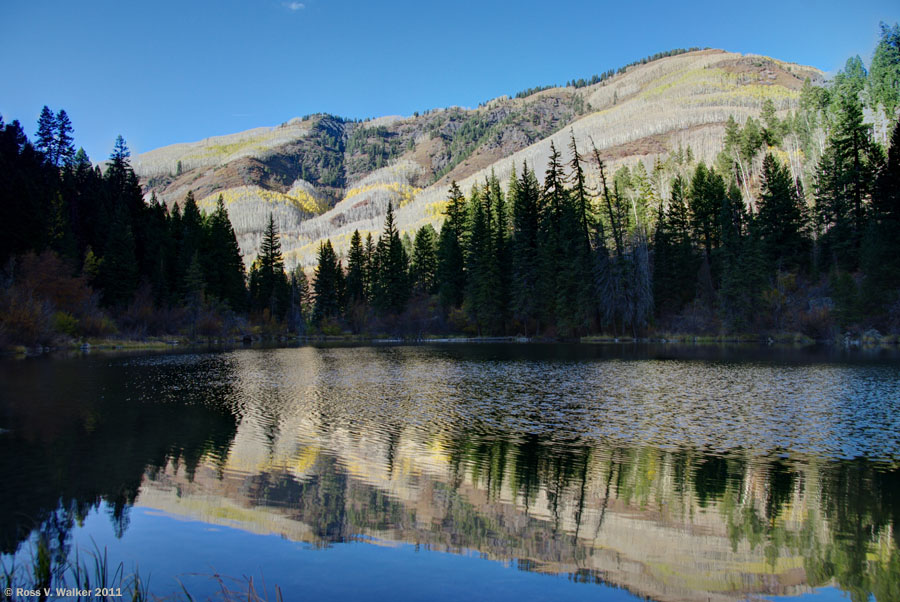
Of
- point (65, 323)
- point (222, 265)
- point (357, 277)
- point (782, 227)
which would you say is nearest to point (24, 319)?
point (65, 323)

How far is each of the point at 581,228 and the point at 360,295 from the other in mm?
49693

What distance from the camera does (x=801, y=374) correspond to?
27625 millimetres

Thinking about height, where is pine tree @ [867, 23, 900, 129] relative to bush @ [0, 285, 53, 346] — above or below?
above

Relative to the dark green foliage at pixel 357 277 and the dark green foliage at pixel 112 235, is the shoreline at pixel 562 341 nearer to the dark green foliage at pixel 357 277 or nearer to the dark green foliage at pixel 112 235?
the dark green foliage at pixel 112 235

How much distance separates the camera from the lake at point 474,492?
720 centimetres

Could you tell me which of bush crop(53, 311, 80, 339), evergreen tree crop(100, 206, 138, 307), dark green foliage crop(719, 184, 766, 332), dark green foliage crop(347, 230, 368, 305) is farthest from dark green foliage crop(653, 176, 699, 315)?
evergreen tree crop(100, 206, 138, 307)

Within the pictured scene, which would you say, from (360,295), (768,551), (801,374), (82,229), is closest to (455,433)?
(768,551)

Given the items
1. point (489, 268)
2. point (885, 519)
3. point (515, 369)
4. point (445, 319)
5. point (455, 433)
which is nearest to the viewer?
point (885, 519)

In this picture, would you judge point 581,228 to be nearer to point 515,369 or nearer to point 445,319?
point 445,319

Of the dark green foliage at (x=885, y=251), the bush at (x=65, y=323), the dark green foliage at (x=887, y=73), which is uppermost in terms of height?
the dark green foliage at (x=887, y=73)

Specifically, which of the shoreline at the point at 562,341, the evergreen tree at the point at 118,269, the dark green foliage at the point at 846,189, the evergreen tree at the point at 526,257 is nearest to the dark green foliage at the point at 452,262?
the shoreline at the point at 562,341

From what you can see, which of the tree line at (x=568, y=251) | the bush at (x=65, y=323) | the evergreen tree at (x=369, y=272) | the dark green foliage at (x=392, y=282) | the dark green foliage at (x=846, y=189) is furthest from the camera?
the evergreen tree at (x=369, y=272)

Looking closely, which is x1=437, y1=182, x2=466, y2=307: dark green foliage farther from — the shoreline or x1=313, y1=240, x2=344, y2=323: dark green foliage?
x1=313, y1=240, x2=344, y2=323: dark green foliage

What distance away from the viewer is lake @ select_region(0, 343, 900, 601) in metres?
7.20
